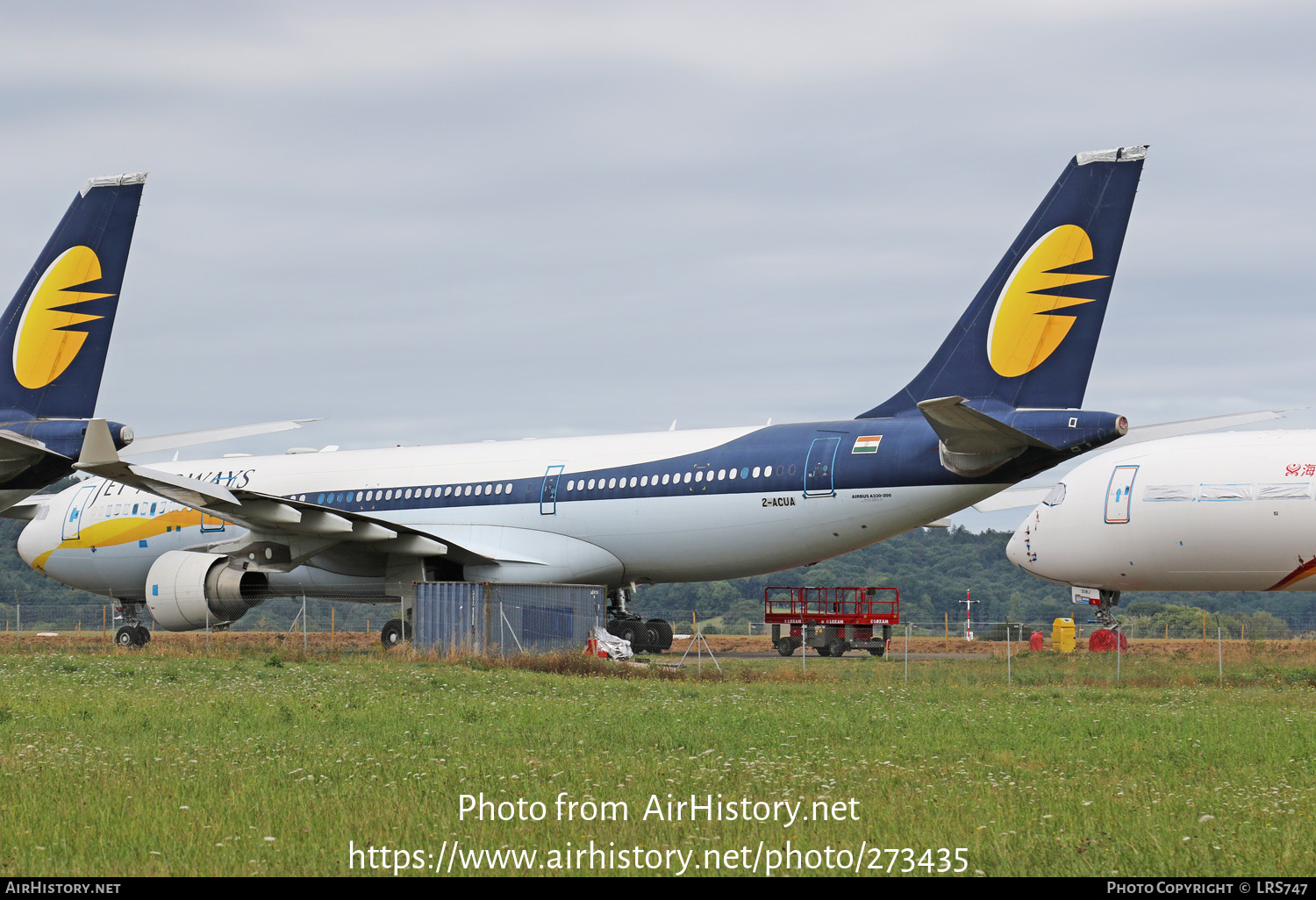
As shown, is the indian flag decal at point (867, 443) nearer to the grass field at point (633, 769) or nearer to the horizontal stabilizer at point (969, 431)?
the horizontal stabilizer at point (969, 431)

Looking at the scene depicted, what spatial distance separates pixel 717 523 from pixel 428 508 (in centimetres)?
700

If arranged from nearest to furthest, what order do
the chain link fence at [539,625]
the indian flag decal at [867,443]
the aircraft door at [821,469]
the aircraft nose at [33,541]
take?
1. the indian flag decal at [867,443]
2. the aircraft door at [821,469]
3. the chain link fence at [539,625]
4. the aircraft nose at [33,541]

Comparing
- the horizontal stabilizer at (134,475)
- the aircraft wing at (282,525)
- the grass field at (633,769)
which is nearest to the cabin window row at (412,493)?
the aircraft wing at (282,525)

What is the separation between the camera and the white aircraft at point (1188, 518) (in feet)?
83.8

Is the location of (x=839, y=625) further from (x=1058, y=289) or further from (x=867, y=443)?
(x=1058, y=289)

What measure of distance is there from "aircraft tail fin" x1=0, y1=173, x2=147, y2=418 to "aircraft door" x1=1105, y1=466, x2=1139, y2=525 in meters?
20.2

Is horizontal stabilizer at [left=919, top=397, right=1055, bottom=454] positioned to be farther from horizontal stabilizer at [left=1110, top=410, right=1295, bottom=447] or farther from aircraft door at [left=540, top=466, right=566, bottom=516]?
aircraft door at [left=540, top=466, right=566, bottom=516]

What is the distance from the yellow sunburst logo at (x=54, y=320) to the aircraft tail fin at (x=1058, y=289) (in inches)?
536

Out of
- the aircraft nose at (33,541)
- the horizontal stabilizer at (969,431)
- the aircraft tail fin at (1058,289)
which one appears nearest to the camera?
the horizontal stabilizer at (969,431)

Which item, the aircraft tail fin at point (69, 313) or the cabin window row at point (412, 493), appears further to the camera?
the cabin window row at point (412, 493)

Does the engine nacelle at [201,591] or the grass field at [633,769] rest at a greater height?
the engine nacelle at [201,591]

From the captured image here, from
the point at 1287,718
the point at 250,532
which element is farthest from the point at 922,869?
the point at 250,532

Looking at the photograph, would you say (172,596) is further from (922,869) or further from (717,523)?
(922,869)

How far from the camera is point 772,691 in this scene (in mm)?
17500
